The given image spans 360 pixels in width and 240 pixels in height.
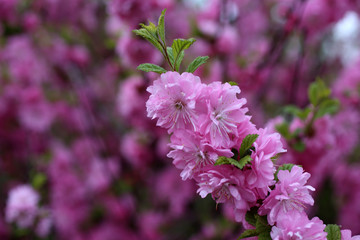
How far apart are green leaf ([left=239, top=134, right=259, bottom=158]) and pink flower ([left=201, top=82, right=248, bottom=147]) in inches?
0.9

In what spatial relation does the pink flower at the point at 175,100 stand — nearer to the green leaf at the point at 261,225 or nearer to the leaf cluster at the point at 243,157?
the leaf cluster at the point at 243,157

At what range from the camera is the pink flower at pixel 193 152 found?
0.60m

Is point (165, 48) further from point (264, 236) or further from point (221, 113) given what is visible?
point (264, 236)

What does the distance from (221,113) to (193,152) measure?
0.09 m

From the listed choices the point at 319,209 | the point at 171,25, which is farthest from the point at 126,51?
the point at 319,209

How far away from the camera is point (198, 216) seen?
236 centimetres

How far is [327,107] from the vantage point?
1109 millimetres

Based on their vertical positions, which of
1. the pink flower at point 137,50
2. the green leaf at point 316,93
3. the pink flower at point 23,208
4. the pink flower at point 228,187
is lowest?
the pink flower at point 228,187

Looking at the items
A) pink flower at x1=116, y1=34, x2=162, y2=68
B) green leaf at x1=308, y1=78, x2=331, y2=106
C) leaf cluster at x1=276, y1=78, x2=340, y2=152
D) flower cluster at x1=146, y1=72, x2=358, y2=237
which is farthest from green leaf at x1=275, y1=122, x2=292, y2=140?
pink flower at x1=116, y1=34, x2=162, y2=68

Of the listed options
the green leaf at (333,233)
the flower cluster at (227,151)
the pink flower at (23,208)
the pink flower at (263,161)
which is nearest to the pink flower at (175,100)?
the flower cluster at (227,151)

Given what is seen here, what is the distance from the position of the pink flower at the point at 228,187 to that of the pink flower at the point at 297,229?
0.06 meters

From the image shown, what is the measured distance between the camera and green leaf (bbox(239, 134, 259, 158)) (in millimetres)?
582

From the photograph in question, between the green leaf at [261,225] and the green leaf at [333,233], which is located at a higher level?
the green leaf at [261,225]

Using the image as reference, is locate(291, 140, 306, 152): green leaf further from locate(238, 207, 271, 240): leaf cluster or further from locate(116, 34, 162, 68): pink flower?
locate(116, 34, 162, 68): pink flower
